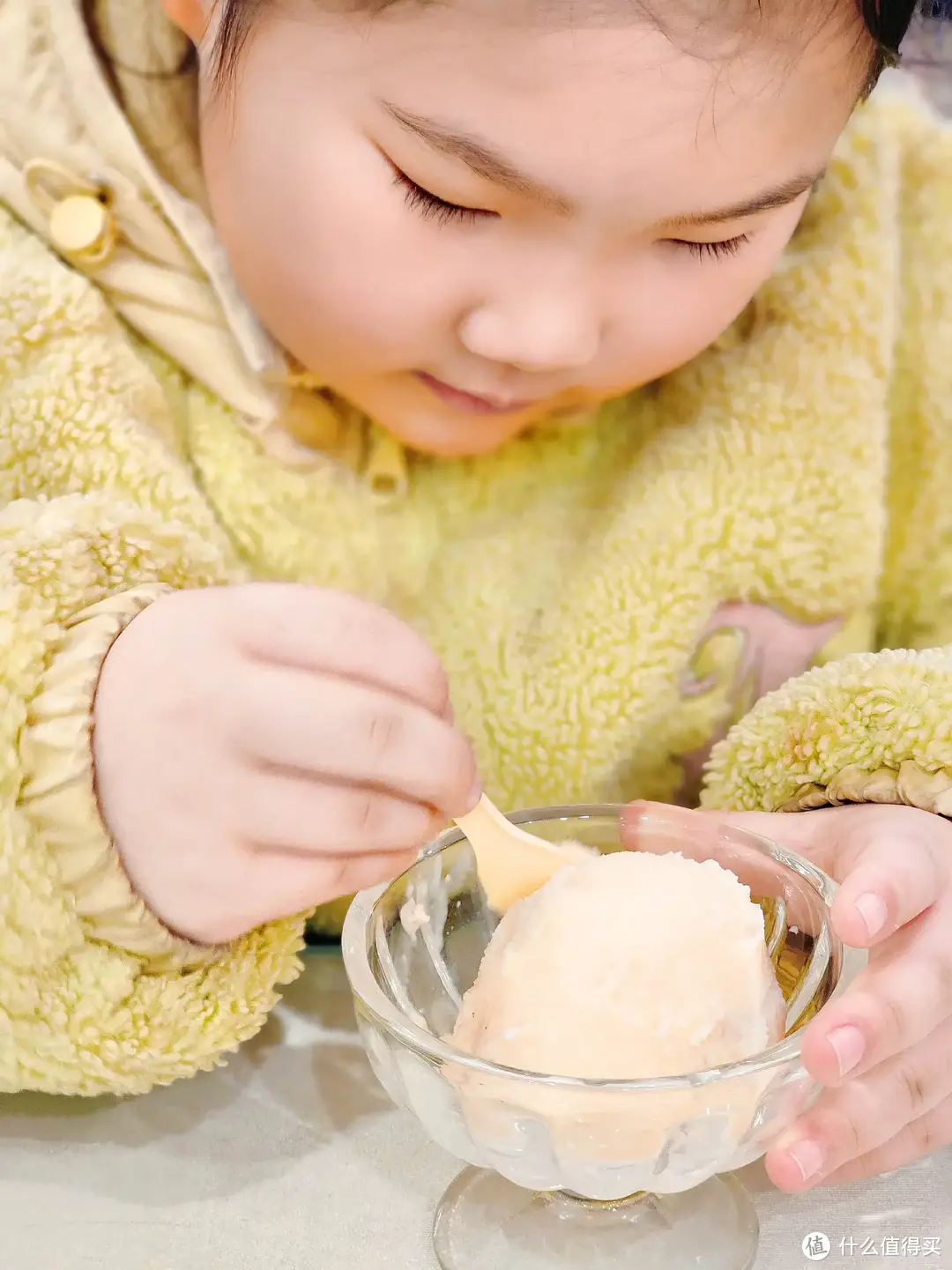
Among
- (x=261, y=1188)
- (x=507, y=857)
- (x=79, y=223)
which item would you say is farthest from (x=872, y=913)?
(x=79, y=223)

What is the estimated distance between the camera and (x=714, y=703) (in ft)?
2.12

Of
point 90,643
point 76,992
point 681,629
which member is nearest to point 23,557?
point 90,643

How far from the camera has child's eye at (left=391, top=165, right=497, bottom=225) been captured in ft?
1.55

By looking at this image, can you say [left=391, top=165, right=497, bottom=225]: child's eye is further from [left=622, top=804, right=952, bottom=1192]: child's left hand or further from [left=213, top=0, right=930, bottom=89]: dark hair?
[left=622, top=804, right=952, bottom=1192]: child's left hand

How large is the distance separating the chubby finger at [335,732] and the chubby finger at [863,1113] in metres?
0.18

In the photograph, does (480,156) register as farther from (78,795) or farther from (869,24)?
(78,795)

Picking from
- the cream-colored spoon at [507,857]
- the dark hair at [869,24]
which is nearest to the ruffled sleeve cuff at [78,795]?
the cream-colored spoon at [507,857]

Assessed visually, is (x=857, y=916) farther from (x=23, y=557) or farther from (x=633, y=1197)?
(x=23, y=557)

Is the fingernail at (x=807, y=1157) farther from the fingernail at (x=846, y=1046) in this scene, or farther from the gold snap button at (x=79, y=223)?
the gold snap button at (x=79, y=223)

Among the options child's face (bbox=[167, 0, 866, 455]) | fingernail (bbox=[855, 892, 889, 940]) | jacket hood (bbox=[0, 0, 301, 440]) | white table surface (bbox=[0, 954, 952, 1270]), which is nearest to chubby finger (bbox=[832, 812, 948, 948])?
fingernail (bbox=[855, 892, 889, 940])

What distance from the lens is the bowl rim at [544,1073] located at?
0.37 m

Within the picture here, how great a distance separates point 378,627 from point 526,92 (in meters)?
0.19

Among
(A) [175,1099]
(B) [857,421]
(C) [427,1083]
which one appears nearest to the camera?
(C) [427,1083]

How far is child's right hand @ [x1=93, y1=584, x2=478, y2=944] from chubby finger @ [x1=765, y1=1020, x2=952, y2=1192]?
0.17 meters
